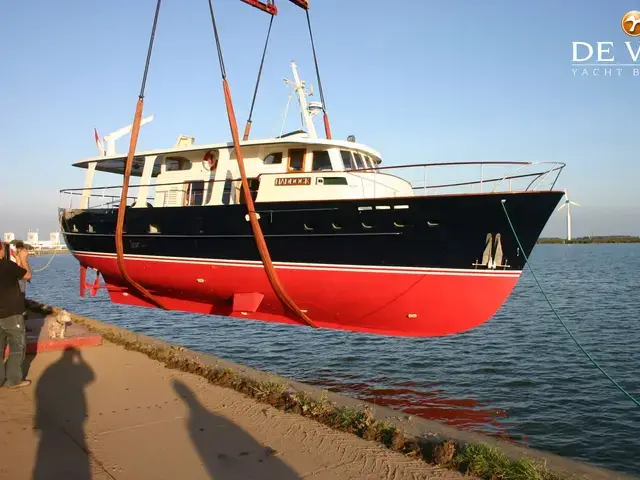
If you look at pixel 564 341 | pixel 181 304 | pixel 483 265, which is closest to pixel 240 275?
pixel 181 304

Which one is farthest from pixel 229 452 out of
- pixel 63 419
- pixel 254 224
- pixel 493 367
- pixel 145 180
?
pixel 145 180

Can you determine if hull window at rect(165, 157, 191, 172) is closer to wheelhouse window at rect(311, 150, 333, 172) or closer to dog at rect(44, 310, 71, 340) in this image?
wheelhouse window at rect(311, 150, 333, 172)

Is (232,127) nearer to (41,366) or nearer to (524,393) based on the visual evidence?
(41,366)

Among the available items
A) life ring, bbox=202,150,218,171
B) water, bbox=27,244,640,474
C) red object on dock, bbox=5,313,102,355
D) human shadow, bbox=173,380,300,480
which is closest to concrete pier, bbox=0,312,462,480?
human shadow, bbox=173,380,300,480

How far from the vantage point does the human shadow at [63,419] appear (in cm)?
412

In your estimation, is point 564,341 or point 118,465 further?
point 564,341

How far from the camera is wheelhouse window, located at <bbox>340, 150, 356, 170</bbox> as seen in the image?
1044cm

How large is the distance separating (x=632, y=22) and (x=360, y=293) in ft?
31.8

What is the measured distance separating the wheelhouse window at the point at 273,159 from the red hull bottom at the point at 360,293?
2131mm

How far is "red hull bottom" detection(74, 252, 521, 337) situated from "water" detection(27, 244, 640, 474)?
4.29 ft

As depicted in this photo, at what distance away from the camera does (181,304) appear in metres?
12.0

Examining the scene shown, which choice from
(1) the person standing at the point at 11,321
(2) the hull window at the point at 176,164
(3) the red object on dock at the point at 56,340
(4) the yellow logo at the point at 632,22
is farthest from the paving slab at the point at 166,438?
(4) the yellow logo at the point at 632,22

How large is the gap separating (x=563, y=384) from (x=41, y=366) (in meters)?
9.29

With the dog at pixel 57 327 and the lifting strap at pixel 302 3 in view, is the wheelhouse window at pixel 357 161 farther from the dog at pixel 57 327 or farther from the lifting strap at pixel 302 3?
the dog at pixel 57 327
